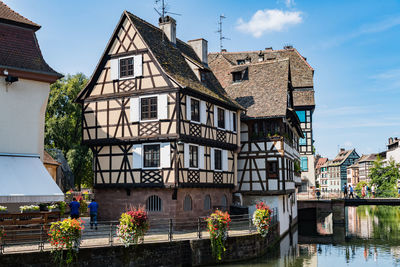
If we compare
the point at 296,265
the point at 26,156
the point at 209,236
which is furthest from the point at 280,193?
the point at 26,156

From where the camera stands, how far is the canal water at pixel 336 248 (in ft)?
80.1

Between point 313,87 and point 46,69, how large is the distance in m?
36.0

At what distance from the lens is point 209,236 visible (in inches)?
846

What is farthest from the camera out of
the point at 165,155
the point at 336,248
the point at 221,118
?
the point at 336,248

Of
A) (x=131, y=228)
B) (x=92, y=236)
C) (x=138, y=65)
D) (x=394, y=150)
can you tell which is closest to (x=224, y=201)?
(x=138, y=65)

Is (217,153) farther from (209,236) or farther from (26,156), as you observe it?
(26,156)

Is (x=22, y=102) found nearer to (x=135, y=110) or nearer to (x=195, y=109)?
(x=135, y=110)

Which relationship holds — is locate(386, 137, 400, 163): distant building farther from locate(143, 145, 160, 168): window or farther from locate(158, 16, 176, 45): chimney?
locate(143, 145, 160, 168): window

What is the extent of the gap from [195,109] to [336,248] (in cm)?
1306

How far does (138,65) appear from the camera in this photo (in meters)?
26.0

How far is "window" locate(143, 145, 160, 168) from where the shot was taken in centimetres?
2514

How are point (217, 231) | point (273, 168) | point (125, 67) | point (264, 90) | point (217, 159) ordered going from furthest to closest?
1. point (264, 90)
2. point (273, 168)
3. point (217, 159)
4. point (125, 67)
5. point (217, 231)

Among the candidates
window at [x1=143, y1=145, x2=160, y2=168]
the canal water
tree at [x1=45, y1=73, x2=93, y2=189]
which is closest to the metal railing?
the canal water

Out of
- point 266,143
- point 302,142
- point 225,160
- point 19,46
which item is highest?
point 19,46
